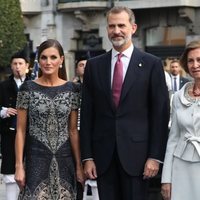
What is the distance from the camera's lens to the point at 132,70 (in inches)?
222

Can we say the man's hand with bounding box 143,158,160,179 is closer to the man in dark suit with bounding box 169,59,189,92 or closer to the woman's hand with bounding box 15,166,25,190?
the woman's hand with bounding box 15,166,25,190

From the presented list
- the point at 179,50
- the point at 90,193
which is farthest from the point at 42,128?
the point at 179,50

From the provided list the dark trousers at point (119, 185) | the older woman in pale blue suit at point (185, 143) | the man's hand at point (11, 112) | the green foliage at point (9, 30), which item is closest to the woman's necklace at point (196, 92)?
the older woman in pale blue suit at point (185, 143)

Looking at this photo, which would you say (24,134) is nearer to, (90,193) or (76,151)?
(76,151)

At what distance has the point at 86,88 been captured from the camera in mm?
5781

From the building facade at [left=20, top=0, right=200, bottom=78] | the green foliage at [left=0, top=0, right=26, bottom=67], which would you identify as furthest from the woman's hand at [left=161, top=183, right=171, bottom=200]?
the building facade at [left=20, top=0, right=200, bottom=78]

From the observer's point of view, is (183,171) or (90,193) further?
(90,193)

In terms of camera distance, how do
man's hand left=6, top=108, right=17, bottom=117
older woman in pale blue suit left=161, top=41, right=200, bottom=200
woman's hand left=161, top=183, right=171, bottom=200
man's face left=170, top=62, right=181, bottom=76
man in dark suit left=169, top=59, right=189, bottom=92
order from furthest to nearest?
man's face left=170, top=62, right=181, bottom=76
man in dark suit left=169, top=59, right=189, bottom=92
man's hand left=6, top=108, right=17, bottom=117
woman's hand left=161, top=183, right=171, bottom=200
older woman in pale blue suit left=161, top=41, right=200, bottom=200

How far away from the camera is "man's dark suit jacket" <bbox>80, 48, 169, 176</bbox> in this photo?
18.2ft

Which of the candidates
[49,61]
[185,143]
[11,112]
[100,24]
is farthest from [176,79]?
[100,24]

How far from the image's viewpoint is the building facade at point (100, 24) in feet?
81.7

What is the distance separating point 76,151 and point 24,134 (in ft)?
1.52

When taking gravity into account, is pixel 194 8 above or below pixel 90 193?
above

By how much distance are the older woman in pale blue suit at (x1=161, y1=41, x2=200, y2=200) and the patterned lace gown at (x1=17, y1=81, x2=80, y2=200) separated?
0.90 meters
